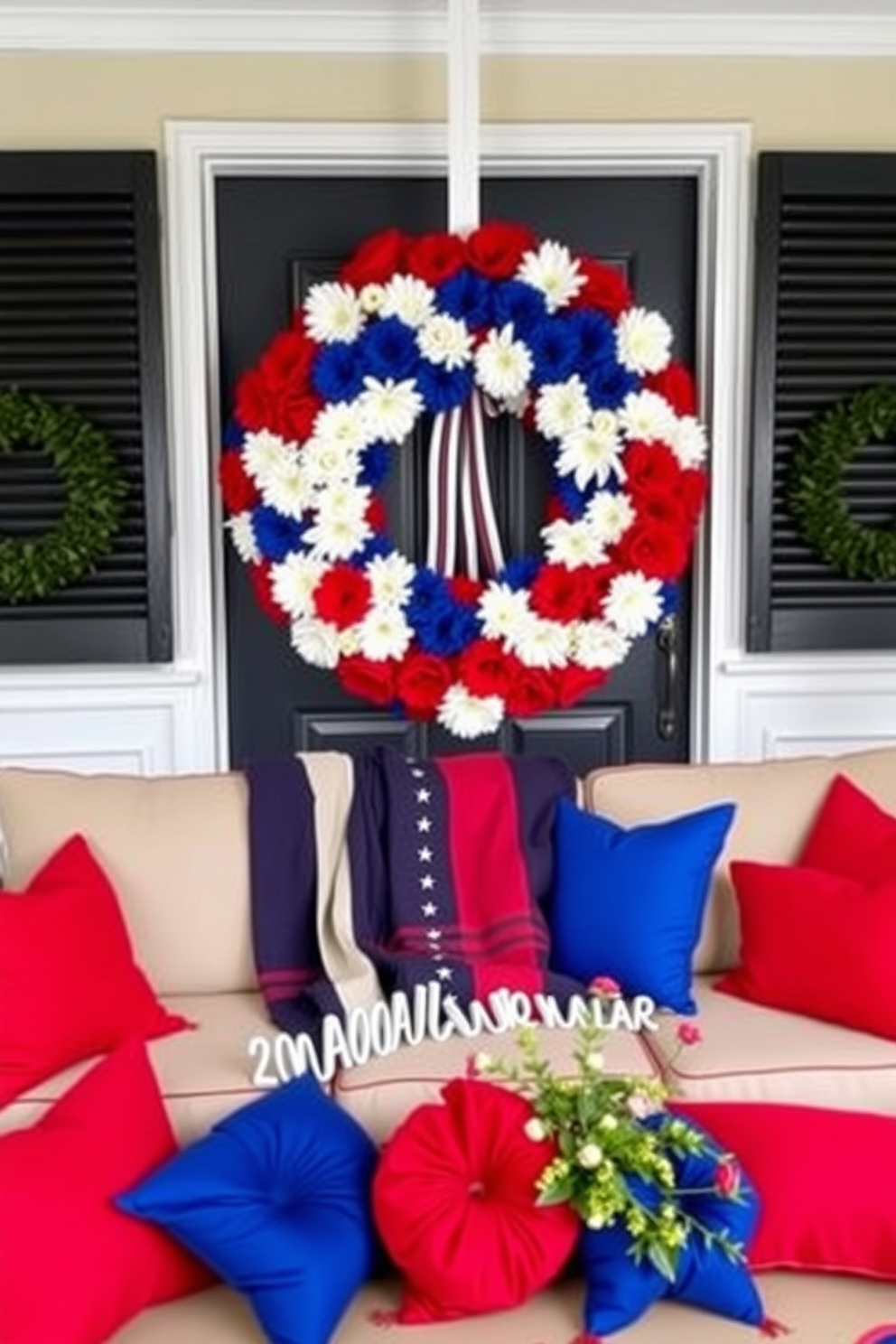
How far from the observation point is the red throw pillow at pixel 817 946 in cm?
241

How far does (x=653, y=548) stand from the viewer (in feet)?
9.77

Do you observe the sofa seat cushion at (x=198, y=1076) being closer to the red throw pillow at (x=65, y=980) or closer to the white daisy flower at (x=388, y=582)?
the red throw pillow at (x=65, y=980)

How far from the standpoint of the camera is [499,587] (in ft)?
9.90

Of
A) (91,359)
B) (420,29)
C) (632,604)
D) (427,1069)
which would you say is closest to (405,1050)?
(427,1069)

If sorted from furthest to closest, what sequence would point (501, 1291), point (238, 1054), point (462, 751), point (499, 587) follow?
point (462, 751) < point (499, 587) < point (238, 1054) < point (501, 1291)

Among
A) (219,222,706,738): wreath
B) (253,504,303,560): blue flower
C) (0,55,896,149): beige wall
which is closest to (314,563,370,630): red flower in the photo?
(219,222,706,738): wreath

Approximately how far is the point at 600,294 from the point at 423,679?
35.8 inches

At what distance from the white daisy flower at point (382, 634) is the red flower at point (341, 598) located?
0.9 inches

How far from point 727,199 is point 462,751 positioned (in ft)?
5.07

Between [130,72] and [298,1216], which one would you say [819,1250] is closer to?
[298,1216]

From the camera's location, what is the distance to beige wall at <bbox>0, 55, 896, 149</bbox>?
3367mm

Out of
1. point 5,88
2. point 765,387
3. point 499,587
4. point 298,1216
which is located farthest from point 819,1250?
point 5,88

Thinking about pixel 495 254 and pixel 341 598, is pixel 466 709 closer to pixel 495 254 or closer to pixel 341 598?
pixel 341 598

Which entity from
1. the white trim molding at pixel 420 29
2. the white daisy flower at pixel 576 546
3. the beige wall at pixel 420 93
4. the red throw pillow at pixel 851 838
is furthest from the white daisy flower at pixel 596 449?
the white trim molding at pixel 420 29
